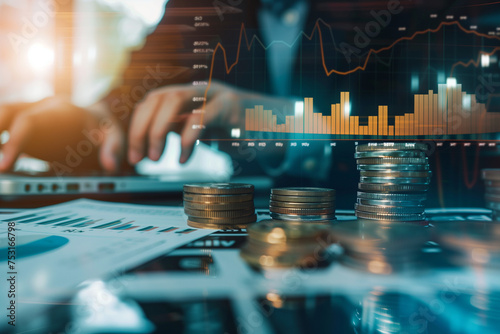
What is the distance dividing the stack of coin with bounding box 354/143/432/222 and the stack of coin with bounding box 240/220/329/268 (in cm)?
67

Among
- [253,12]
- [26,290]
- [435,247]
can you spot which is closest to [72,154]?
[253,12]

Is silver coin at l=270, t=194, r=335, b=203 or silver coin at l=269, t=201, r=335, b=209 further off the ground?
silver coin at l=270, t=194, r=335, b=203

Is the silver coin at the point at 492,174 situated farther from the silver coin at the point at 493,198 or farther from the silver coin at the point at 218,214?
the silver coin at the point at 218,214

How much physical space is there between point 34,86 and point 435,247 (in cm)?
261

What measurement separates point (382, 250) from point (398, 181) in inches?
28.2

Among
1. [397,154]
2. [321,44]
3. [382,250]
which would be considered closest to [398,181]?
[397,154]

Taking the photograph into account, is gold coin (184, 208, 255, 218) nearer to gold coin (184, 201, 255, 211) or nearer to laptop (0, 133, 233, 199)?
gold coin (184, 201, 255, 211)

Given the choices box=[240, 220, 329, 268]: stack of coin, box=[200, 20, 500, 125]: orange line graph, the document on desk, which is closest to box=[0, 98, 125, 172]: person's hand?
the document on desk

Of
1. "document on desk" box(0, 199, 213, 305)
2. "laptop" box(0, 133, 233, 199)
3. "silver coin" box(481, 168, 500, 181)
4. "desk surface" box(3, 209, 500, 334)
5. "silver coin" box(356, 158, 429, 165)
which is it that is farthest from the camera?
"laptop" box(0, 133, 233, 199)

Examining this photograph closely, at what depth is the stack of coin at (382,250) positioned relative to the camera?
1022mm

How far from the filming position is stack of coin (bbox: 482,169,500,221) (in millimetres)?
1814

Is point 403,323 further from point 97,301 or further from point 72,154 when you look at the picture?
point 72,154

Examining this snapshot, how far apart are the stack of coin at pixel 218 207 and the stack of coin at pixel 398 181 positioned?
64cm

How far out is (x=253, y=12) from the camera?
86.8 inches
